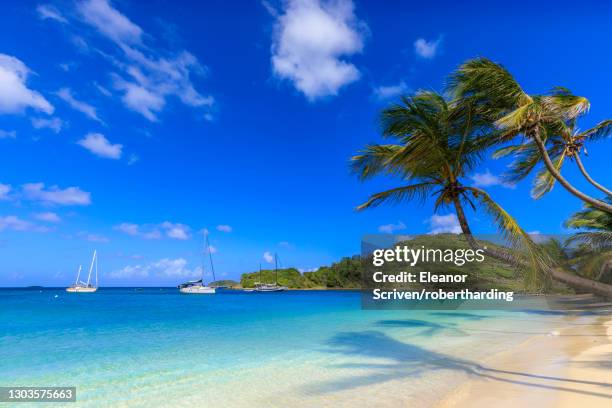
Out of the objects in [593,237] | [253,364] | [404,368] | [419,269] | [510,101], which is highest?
[510,101]

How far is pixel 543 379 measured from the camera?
6.06 meters

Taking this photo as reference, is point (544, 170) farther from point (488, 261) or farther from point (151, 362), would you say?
point (488, 261)

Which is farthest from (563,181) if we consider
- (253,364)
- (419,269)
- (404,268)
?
(404,268)

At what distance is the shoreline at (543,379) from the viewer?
4953 millimetres

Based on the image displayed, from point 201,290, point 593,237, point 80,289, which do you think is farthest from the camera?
point 80,289

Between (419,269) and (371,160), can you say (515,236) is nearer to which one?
(371,160)

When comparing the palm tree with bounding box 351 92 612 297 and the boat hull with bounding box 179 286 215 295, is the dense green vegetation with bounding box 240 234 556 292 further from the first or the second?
the boat hull with bounding box 179 286 215 295

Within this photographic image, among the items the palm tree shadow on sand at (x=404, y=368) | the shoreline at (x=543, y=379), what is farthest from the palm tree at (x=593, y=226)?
the palm tree shadow on sand at (x=404, y=368)

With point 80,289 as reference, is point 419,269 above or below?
above

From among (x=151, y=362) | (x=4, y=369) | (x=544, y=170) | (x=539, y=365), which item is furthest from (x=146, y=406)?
(x=544, y=170)

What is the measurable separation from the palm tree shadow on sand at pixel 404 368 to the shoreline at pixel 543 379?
15 millimetres

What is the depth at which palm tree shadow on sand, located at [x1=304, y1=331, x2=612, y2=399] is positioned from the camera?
5.82 metres

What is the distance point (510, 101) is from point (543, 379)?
4618 mm

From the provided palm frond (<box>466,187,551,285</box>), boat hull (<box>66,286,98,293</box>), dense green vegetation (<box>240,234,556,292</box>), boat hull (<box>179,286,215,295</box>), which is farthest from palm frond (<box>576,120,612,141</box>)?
boat hull (<box>66,286,98,293</box>)
